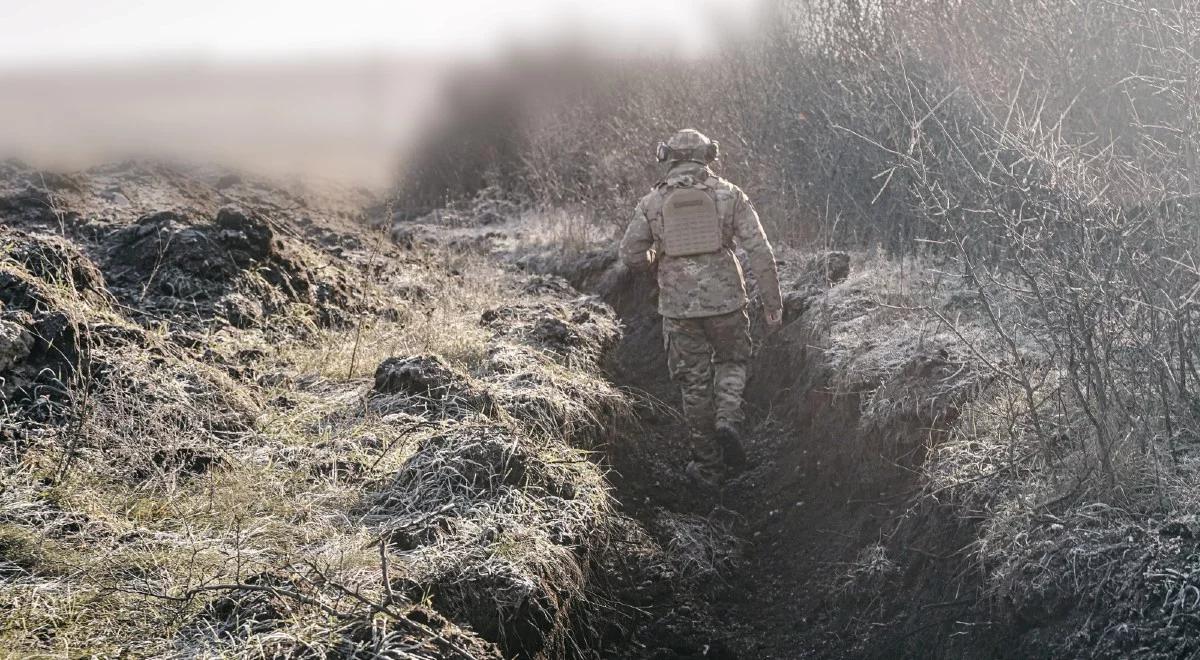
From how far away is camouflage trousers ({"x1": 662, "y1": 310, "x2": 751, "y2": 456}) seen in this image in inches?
256

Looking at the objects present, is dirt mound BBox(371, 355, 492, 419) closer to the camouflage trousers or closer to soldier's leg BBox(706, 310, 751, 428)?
the camouflage trousers

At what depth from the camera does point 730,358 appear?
6.58m

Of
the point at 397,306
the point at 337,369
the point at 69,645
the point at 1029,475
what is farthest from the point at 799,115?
the point at 69,645

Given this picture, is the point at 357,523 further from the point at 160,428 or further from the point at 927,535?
the point at 927,535

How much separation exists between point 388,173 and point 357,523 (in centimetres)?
1346

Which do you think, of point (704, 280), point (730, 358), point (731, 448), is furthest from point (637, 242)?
point (731, 448)

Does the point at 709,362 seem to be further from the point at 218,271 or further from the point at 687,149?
the point at 218,271

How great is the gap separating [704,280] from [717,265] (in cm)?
13

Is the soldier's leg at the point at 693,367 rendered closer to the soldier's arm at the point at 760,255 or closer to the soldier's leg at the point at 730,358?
the soldier's leg at the point at 730,358

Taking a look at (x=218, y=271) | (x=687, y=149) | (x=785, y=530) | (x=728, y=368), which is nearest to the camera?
(x=785, y=530)

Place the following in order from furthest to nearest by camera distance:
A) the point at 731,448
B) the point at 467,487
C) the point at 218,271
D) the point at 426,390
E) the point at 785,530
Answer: the point at 218,271 < the point at 731,448 < the point at 426,390 < the point at 785,530 < the point at 467,487

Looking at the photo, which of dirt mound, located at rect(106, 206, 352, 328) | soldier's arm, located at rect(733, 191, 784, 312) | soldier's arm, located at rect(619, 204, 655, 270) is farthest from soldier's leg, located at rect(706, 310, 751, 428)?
dirt mound, located at rect(106, 206, 352, 328)

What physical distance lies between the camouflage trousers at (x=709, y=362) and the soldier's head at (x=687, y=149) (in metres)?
1.00

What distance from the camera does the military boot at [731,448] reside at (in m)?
6.26
